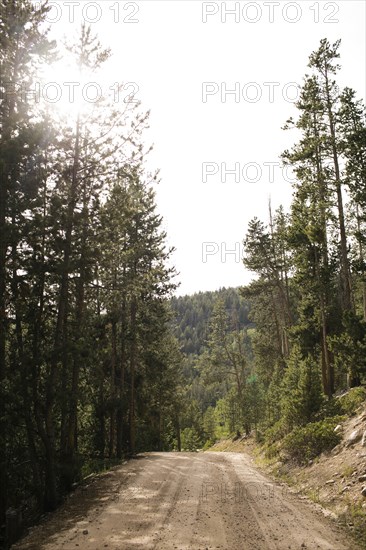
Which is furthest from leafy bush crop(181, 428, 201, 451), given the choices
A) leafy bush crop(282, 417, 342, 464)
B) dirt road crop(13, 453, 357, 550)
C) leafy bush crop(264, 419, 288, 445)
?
dirt road crop(13, 453, 357, 550)

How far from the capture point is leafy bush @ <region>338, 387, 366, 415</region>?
15.6 m

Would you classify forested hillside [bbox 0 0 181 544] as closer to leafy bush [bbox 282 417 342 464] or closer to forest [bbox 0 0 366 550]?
forest [bbox 0 0 366 550]

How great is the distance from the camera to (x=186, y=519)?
365 inches

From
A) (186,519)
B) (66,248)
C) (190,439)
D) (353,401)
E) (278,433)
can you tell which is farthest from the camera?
(190,439)

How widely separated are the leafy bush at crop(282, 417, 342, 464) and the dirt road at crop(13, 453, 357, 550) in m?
1.78

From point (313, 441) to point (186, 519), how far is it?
6917mm

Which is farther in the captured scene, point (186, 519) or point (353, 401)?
point (353, 401)

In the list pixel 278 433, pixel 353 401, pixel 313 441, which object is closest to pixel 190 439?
pixel 278 433

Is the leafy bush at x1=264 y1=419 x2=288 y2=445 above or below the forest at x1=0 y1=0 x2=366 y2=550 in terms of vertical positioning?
below

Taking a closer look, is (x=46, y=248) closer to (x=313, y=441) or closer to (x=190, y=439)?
(x=313, y=441)

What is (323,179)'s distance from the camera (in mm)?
20422

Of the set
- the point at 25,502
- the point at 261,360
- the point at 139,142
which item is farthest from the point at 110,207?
the point at 261,360

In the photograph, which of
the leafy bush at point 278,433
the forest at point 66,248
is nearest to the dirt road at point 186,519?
the forest at point 66,248

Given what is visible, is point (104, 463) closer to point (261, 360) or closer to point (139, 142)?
point (139, 142)
